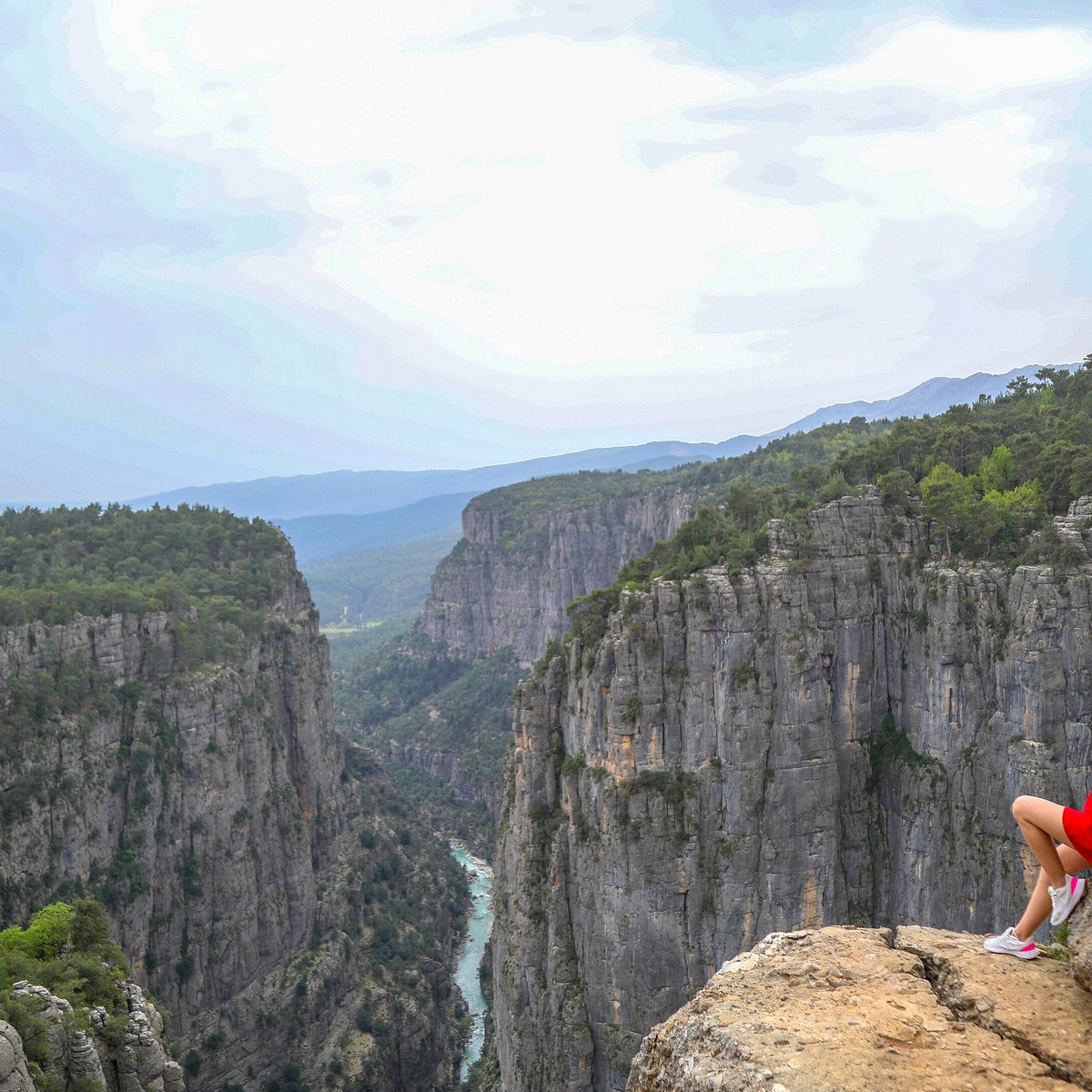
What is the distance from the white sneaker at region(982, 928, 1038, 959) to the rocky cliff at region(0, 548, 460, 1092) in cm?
5010

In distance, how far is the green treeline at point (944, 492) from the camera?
41312 millimetres

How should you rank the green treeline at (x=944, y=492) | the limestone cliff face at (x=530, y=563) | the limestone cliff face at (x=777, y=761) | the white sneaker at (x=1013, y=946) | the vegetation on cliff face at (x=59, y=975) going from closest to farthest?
the white sneaker at (x=1013, y=946) → the vegetation on cliff face at (x=59, y=975) → the limestone cliff face at (x=777, y=761) → the green treeline at (x=944, y=492) → the limestone cliff face at (x=530, y=563)

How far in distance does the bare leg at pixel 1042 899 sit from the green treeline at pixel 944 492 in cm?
3231

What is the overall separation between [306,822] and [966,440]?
171ft

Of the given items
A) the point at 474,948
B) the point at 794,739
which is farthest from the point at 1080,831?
the point at 474,948

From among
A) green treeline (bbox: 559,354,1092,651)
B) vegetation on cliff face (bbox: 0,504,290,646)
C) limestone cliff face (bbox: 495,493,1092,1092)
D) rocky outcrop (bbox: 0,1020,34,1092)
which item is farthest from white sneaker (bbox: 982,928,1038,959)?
vegetation on cliff face (bbox: 0,504,290,646)

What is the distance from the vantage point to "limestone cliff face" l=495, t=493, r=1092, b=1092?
4044cm

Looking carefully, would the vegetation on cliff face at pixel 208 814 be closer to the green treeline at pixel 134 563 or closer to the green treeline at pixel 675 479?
the green treeline at pixel 134 563

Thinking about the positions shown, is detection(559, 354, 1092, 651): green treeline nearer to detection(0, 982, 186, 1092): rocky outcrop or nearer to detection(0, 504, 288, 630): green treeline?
detection(0, 982, 186, 1092): rocky outcrop

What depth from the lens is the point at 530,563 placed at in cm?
15038

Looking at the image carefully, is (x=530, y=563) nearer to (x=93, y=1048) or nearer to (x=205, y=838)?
(x=205, y=838)

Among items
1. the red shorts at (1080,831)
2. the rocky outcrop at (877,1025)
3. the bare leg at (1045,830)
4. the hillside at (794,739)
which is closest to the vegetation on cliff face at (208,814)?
the hillside at (794,739)

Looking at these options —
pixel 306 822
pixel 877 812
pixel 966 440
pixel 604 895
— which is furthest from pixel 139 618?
pixel 966 440

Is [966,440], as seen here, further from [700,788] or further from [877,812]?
[700,788]
